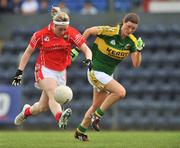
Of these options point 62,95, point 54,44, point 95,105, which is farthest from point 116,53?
point 62,95

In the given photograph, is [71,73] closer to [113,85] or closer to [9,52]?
[9,52]

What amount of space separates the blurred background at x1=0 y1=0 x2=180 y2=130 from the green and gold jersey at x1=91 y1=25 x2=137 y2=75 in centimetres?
710

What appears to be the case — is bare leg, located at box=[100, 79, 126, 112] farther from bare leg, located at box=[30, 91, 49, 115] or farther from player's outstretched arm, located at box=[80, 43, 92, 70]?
bare leg, located at box=[30, 91, 49, 115]

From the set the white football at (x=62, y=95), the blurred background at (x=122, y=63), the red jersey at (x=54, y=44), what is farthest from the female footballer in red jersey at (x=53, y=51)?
the blurred background at (x=122, y=63)

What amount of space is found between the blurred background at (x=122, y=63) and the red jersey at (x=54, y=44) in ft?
24.9

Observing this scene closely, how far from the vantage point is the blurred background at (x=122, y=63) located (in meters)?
20.6

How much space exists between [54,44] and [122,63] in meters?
8.74

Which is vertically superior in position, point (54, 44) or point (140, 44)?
point (54, 44)

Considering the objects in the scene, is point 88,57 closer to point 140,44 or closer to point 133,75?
point 140,44

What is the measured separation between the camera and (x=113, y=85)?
42.1 ft

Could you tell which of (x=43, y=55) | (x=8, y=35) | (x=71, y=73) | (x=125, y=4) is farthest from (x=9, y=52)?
(x=43, y=55)

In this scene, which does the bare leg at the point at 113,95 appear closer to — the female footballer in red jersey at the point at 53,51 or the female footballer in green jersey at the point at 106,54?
the female footballer in green jersey at the point at 106,54

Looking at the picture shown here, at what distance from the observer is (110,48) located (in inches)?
521

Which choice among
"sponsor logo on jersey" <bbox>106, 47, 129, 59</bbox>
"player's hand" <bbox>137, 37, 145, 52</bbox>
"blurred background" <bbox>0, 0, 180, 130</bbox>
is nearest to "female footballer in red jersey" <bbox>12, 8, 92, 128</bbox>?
"sponsor logo on jersey" <bbox>106, 47, 129, 59</bbox>
